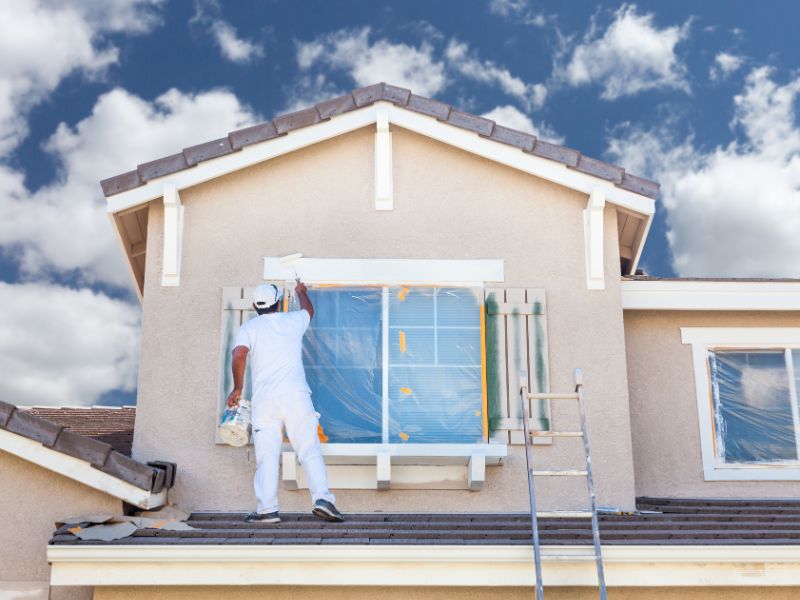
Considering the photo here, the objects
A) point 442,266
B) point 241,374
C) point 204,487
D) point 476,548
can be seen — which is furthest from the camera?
point 442,266

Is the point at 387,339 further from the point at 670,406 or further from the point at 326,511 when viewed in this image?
the point at 670,406

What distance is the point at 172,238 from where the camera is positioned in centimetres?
895

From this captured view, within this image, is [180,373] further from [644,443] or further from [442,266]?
[644,443]

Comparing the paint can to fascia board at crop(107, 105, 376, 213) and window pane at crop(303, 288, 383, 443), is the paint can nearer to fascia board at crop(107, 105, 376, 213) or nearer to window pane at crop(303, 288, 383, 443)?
window pane at crop(303, 288, 383, 443)

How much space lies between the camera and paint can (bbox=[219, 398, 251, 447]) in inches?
311

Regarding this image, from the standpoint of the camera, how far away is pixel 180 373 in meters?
8.70

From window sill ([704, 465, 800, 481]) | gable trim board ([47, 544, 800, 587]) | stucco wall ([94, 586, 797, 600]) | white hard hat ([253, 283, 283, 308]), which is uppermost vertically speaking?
white hard hat ([253, 283, 283, 308])

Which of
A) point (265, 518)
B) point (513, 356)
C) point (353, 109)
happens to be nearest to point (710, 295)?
point (513, 356)

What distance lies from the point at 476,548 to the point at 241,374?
7.55ft

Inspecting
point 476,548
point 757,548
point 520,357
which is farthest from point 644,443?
point 476,548

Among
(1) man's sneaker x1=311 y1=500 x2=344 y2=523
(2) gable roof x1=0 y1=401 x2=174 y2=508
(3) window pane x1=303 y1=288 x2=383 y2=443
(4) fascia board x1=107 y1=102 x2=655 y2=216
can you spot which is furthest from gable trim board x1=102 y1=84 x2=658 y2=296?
(1) man's sneaker x1=311 y1=500 x2=344 y2=523

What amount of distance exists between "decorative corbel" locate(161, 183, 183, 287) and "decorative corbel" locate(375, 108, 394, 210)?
1.79 metres

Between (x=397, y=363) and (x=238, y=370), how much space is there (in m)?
1.51

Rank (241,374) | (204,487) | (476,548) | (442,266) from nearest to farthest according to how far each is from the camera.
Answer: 1. (476,548)
2. (241,374)
3. (204,487)
4. (442,266)
